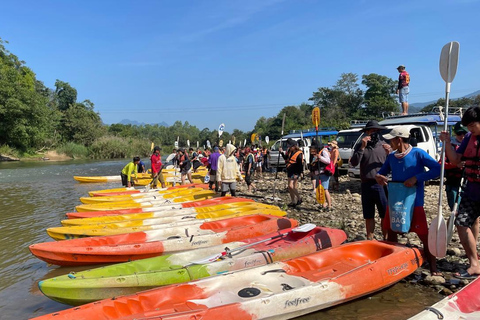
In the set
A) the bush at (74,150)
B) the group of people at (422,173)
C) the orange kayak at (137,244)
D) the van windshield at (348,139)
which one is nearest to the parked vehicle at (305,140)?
the van windshield at (348,139)

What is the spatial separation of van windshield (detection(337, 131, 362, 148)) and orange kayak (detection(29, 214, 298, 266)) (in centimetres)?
788

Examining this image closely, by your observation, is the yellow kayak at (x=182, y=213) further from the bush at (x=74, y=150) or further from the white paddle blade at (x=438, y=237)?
the bush at (x=74, y=150)

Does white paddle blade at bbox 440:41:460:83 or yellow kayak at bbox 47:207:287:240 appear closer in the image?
white paddle blade at bbox 440:41:460:83

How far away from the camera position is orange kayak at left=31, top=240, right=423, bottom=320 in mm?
3137

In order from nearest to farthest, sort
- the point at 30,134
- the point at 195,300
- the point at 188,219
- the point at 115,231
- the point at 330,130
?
the point at 195,300
the point at 115,231
the point at 188,219
the point at 330,130
the point at 30,134

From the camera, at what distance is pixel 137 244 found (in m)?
5.57

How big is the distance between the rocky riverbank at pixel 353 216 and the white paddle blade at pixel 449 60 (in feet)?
8.71

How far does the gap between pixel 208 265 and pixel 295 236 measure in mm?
1801

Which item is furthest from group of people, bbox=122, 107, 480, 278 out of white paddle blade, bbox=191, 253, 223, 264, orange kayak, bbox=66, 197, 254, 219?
orange kayak, bbox=66, 197, 254, 219

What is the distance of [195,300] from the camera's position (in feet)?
11.8

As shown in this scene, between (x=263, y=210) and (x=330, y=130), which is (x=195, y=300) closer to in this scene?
(x=263, y=210)

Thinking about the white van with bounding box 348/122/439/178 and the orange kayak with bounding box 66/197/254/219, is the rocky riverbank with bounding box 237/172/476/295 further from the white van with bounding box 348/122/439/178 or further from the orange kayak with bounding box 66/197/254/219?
the orange kayak with bounding box 66/197/254/219

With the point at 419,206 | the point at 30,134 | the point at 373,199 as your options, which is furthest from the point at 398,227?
the point at 30,134

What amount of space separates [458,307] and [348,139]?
1105 cm
